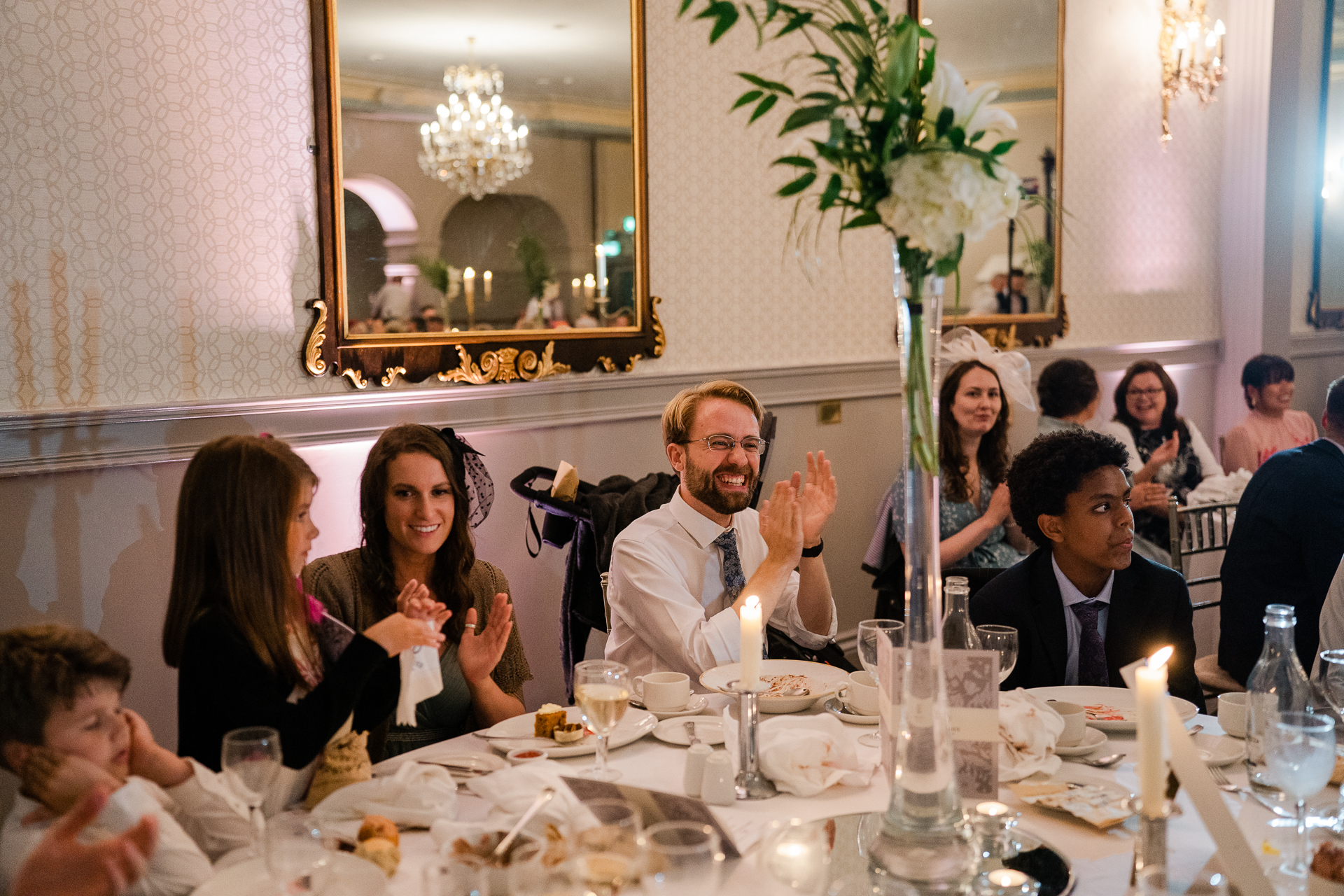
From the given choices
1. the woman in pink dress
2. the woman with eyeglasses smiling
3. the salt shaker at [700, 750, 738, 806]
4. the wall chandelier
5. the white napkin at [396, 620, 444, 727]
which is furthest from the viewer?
the wall chandelier

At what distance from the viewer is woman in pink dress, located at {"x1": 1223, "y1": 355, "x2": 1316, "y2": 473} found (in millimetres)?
5371

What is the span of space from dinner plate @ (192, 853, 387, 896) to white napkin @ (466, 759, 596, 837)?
0.14m

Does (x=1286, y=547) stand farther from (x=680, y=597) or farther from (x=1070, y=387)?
(x=1070, y=387)

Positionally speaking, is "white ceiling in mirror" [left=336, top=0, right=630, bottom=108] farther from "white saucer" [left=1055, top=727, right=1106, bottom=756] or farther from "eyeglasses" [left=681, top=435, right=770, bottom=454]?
"white saucer" [left=1055, top=727, right=1106, bottom=756]

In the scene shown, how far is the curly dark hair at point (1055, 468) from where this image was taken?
96.6 inches

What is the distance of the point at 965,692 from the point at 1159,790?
0.33 meters

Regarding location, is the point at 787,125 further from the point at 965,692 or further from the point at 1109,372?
the point at 1109,372

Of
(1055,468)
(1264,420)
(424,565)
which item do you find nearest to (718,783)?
(424,565)

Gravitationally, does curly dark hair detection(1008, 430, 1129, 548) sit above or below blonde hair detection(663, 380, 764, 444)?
below

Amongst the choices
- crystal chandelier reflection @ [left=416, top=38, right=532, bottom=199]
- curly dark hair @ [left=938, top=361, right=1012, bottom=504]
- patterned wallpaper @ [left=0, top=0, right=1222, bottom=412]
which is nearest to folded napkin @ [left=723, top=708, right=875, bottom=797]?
patterned wallpaper @ [left=0, top=0, right=1222, bottom=412]

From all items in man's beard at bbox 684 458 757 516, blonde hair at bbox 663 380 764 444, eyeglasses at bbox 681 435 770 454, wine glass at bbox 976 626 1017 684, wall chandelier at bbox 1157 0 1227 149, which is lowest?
wine glass at bbox 976 626 1017 684

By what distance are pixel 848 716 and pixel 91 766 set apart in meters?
1.16

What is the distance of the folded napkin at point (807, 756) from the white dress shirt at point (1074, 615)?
828mm

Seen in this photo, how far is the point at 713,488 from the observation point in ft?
8.80
